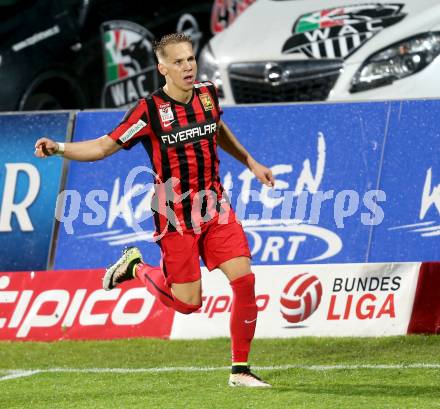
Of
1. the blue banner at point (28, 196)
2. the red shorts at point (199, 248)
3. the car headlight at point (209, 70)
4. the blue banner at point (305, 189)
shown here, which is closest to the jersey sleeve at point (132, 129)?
the red shorts at point (199, 248)

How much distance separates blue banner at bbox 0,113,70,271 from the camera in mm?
9984

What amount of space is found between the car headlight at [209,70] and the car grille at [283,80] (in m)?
0.13

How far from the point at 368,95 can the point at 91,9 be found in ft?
10.9

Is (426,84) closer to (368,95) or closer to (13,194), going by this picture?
(368,95)

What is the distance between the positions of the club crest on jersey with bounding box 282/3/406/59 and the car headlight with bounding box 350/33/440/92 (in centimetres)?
25

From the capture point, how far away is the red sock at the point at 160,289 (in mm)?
7750

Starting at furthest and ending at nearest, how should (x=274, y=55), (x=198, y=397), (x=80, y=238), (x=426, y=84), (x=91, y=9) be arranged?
(x=91, y=9) < (x=274, y=55) < (x=426, y=84) < (x=80, y=238) < (x=198, y=397)

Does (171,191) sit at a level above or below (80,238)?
above

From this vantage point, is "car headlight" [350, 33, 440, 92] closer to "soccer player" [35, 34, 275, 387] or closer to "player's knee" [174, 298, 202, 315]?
"soccer player" [35, 34, 275, 387]

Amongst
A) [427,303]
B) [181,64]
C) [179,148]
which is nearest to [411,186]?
[427,303]

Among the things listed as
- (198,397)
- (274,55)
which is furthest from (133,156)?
(198,397)

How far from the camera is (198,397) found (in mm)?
7113

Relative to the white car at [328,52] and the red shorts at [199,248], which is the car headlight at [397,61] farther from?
the red shorts at [199,248]

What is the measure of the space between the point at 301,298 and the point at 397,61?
2.84m
